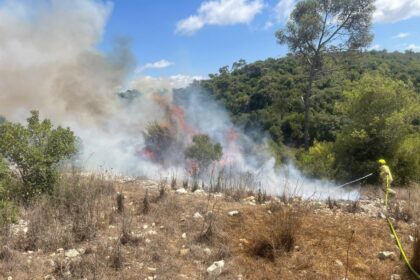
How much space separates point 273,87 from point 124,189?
3318 centimetres

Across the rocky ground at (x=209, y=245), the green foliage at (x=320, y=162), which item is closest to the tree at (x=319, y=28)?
the green foliage at (x=320, y=162)

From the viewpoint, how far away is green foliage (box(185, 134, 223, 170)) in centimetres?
1625

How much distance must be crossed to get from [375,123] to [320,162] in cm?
254

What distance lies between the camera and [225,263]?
5.22 meters

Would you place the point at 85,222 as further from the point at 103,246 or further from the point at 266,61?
the point at 266,61

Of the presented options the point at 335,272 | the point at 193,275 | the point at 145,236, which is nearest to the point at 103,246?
the point at 145,236

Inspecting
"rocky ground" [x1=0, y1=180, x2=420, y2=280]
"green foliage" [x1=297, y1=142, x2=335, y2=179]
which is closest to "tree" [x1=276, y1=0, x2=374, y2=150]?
"green foliage" [x1=297, y1=142, x2=335, y2=179]

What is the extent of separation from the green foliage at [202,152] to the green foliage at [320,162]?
12.1ft

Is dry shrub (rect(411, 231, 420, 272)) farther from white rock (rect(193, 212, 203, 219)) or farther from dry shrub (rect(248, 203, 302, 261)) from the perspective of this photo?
white rock (rect(193, 212, 203, 219))

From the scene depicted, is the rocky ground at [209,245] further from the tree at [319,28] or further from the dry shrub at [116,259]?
the tree at [319,28]

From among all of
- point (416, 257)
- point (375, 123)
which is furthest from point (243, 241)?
point (375, 123)

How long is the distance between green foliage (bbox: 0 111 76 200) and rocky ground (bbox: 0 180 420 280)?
85 cm

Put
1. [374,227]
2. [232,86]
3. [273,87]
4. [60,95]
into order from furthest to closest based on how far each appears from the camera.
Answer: [232,86], [273,87], [60,95], [374,227]

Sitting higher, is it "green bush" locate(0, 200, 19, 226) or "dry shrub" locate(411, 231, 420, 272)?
"green bush" locate(0, 200, 19, 226)
